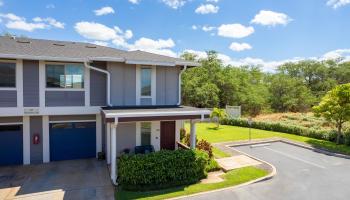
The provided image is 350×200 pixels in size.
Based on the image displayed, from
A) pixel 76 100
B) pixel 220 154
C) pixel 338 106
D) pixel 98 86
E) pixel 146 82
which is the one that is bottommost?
pixel 220 154

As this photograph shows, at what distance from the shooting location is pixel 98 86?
12.8m

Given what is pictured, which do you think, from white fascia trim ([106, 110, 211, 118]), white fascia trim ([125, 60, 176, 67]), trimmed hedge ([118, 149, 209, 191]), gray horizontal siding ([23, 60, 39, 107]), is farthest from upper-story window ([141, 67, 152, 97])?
gray horizontal siding ([23, 60, 39, 107])

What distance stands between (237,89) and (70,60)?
98.6 feet

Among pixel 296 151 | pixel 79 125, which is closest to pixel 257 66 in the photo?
pixel 296 151

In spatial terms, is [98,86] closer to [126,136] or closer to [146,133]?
[126,136]

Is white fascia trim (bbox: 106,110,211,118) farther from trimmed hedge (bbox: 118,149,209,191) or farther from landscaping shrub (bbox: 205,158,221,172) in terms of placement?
landscaping shrub (bbox: 205,158,221,172)

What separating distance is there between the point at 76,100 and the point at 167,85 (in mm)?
5229

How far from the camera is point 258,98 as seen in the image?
3703cm

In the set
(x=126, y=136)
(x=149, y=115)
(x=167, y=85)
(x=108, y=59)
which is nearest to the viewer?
(x=149, y=115)

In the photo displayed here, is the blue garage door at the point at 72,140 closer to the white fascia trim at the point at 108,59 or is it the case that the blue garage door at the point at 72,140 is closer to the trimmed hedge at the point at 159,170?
the white fascia trim at the point at 108,59

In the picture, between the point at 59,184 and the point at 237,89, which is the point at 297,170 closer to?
the point at 59,184

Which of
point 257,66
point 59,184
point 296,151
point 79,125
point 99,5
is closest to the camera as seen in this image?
point 59,184

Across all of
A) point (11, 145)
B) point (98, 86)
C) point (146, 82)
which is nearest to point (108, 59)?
point (98, 86)

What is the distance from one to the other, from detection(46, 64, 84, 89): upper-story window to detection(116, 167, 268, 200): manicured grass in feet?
21.3
